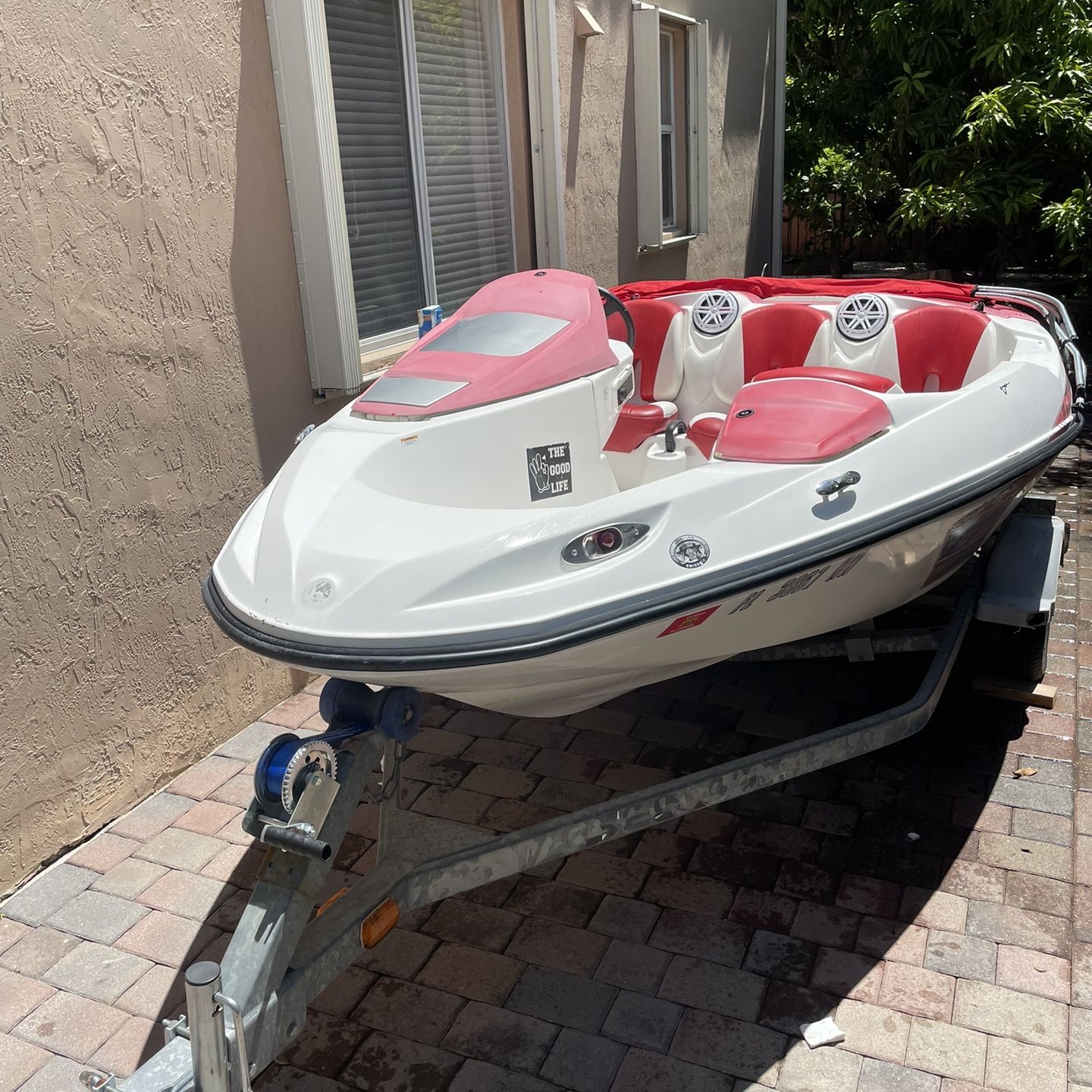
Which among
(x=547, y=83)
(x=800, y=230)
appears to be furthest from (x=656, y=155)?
(x=800, y=230)

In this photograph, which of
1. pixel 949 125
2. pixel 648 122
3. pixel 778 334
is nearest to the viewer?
pixel 778 334

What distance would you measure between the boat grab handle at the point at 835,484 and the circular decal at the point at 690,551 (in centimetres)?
32

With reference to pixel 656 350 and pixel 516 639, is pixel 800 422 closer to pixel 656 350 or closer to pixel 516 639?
pixel 516 639

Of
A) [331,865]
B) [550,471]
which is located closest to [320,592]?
[331,865]

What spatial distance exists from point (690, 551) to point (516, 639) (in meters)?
0.43

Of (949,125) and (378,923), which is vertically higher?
(949,125)

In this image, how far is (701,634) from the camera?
239 cm

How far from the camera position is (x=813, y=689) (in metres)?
3.80

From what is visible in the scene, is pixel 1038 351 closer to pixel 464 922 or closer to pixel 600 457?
→ pixel 600 457

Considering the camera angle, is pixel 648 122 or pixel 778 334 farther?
pixel 648 122

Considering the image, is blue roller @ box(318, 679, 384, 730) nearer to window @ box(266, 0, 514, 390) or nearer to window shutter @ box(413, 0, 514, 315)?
window @ box(266, 0, 514, 390)

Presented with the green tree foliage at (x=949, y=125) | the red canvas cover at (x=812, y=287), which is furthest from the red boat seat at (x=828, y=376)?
the green tree foliage at (x=949, y=125)

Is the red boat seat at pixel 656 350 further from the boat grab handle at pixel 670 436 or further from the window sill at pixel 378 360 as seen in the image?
the window sill at pixel 378 360

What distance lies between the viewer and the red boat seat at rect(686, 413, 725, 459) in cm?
368
